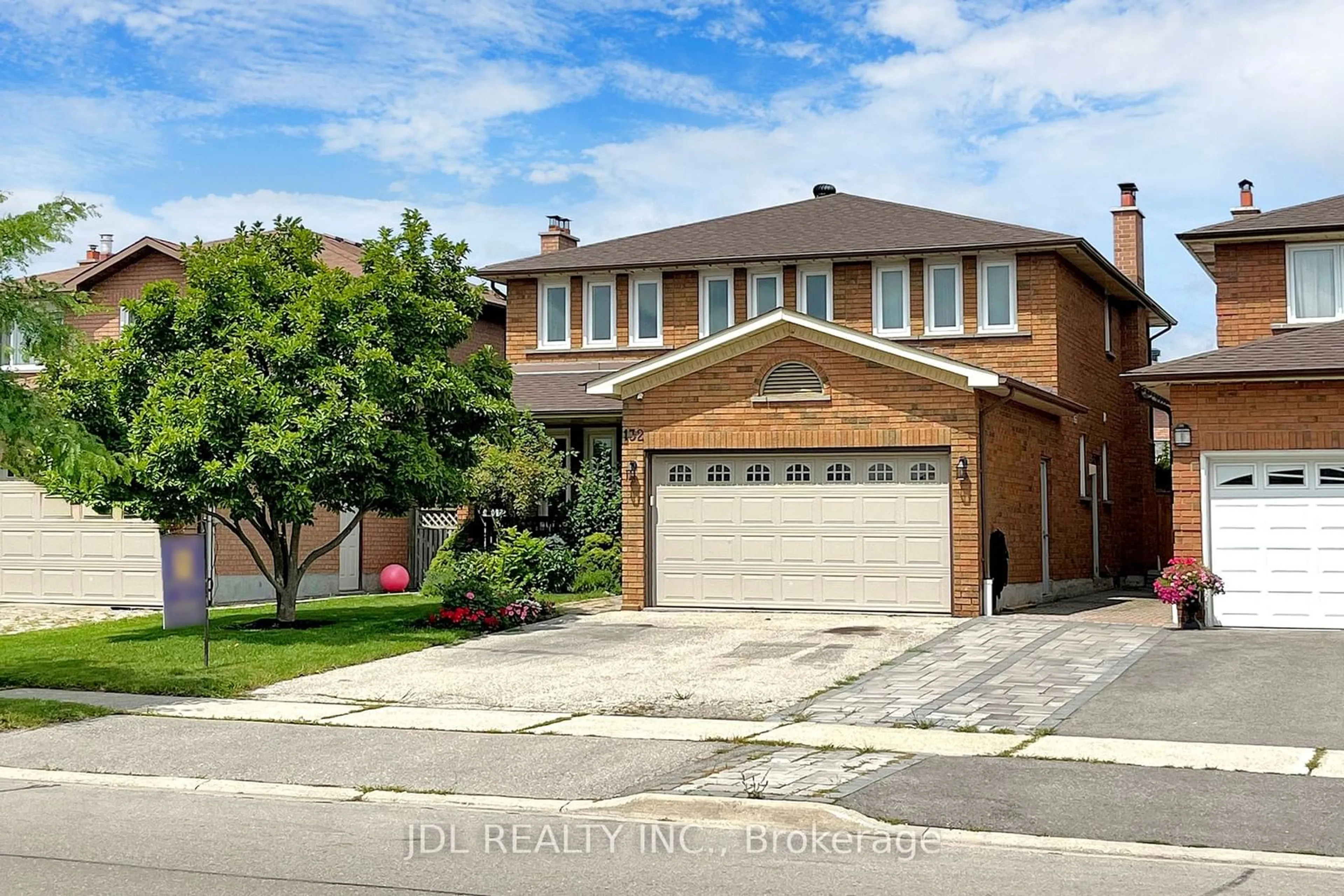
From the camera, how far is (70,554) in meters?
26.3

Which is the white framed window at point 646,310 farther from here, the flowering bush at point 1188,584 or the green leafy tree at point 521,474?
the flowering bush at point 1188,584

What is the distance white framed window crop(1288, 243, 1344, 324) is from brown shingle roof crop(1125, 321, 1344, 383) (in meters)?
3.11

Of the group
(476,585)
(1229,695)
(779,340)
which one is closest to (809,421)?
(779,340)

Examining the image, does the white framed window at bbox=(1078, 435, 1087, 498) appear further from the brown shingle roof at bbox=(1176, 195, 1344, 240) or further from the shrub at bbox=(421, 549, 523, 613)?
the shrub at bbox=(421, 549, 523, 613)

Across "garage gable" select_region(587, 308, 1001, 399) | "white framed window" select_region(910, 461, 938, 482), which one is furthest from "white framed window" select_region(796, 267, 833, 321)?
"white framed window" select_region(910, 461, 938, 482)

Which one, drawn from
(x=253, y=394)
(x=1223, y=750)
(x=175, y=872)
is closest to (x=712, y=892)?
(x=175, y=872)

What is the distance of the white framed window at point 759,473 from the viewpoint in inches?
854

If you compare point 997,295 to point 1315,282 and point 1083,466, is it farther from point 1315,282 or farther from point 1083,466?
point 1315,282

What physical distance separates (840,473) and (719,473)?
1.92 metres

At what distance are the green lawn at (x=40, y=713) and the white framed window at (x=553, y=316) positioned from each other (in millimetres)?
15600

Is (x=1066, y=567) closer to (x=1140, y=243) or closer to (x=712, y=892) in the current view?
(x=1140, y=243)

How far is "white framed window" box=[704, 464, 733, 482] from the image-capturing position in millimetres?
21969

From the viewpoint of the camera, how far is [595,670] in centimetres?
1652

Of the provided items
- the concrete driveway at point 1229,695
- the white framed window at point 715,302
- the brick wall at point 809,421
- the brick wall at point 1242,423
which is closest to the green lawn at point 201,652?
the brick wall at point 809,421
